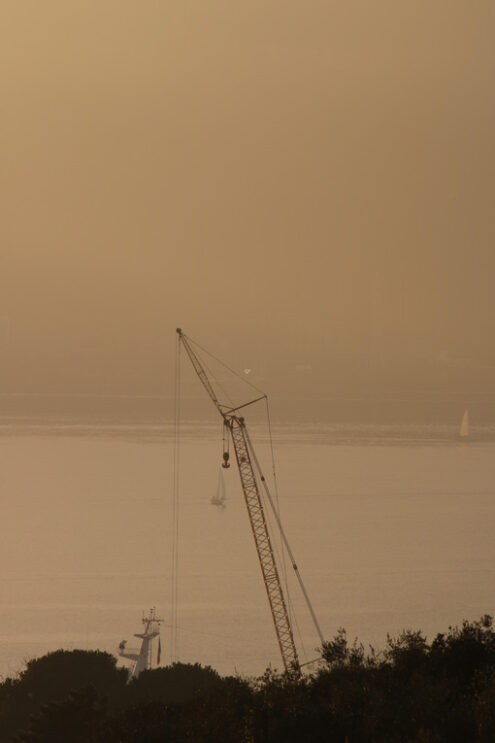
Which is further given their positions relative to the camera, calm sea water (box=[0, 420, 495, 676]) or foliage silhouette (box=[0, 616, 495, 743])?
calm sea water (box=[0, 420, 495, 676])

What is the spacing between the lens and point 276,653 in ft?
344

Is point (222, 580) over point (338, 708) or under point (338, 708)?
under

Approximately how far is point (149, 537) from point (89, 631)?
199ft

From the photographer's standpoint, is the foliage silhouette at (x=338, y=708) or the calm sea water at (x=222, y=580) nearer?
the foliage silhouette at (x=338, y=708)

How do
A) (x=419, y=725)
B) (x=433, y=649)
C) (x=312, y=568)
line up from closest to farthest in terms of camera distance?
1. (x=419, y=725)
2. (x=433, y=649)
3. (x=312, y=568)

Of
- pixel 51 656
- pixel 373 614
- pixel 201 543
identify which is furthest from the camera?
pixel 201 543

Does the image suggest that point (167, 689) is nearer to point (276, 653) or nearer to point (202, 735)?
point (202, 735)

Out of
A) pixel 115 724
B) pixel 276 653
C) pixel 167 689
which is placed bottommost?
pixel 276 653

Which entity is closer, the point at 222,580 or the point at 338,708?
the point at 338,708

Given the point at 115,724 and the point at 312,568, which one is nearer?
the point at 115,724

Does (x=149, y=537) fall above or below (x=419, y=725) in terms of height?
below

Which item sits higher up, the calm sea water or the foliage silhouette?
the foliage silhouette

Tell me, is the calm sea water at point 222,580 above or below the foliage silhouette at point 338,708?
below

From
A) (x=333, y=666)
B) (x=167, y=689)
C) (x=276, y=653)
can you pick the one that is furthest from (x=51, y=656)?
(x=276, y=653)
